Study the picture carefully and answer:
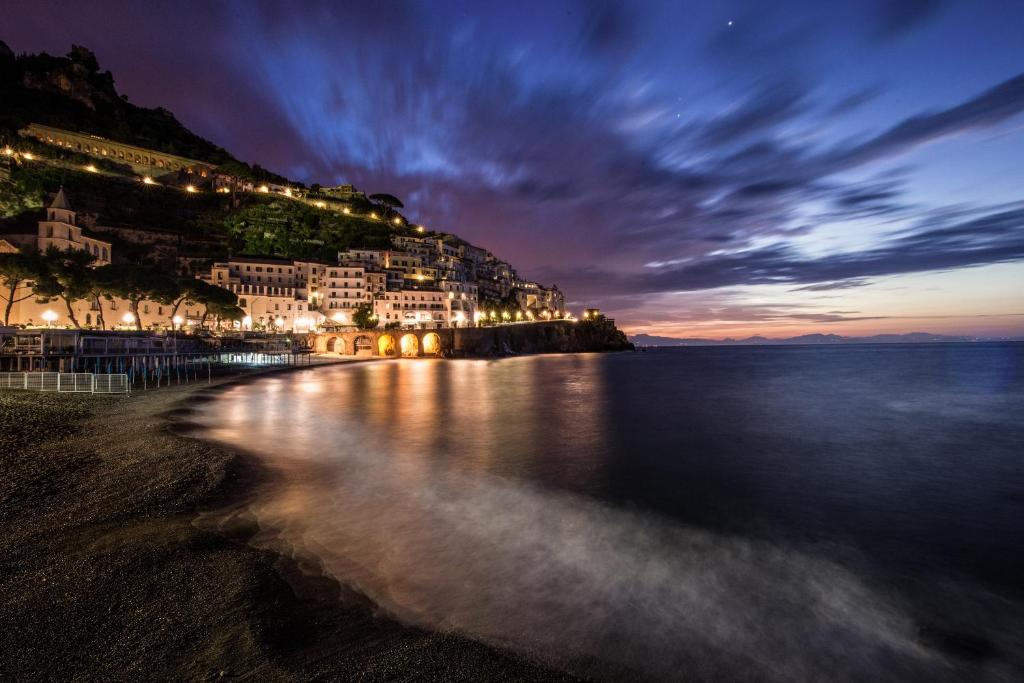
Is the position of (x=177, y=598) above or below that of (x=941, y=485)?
above

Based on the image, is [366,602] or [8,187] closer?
[366,602]

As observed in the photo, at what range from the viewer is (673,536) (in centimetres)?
866

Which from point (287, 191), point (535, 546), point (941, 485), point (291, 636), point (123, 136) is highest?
point (123, 136)

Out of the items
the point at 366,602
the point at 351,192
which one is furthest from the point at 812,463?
the point at 351,192

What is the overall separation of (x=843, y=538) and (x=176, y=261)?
104038 mm

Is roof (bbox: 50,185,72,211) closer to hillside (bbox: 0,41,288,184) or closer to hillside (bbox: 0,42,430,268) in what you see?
hillside (bbox: 0,42,430,268)

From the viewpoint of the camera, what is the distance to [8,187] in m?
65.9

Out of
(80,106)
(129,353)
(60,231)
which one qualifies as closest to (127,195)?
(60,231)

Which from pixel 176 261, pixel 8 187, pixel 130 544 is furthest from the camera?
pixel 176 261

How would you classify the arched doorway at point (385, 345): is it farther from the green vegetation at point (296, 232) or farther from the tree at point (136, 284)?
the green vegetation at point (296, 232)

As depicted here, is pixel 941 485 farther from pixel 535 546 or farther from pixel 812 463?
pixel 535 546

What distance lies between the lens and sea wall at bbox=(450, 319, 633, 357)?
86.8 metres

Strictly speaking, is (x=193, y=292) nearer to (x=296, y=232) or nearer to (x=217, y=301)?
(x=217, y=301)

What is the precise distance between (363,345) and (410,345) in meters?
8.54
